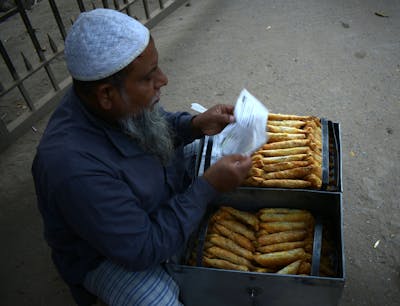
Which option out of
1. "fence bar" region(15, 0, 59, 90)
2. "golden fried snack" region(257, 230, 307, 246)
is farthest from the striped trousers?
"fence bar" region(15, 0, 59, 90)

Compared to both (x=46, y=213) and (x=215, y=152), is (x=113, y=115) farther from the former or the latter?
(x=215, y=152)

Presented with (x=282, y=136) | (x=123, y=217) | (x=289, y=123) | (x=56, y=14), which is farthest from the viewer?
(x=56, y=14)

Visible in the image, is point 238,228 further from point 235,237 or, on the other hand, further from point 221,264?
point 221,264

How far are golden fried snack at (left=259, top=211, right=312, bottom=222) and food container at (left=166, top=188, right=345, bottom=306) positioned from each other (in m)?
0.06

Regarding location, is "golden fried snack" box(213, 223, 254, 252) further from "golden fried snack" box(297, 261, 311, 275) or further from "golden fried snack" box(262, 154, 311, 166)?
"golden fried snack" box(262, 154, 311, 166)

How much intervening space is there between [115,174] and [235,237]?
2.88 ft

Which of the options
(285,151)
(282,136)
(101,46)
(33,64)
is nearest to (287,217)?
(285,151)

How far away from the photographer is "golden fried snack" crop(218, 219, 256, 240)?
2.16m

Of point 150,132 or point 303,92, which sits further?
point 303,92

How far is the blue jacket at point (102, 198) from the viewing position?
1472 millimetres

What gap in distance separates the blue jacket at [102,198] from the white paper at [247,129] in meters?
0.33

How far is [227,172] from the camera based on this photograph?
1.71 m

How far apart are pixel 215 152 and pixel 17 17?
214 inches

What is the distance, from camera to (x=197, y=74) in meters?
4.38
